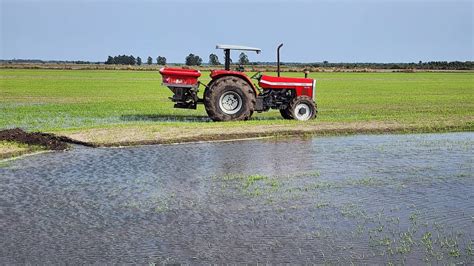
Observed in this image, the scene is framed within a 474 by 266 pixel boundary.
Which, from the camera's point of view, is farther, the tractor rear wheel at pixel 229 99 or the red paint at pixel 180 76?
the red paint at pixel 180 76

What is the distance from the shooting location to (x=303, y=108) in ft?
64.7

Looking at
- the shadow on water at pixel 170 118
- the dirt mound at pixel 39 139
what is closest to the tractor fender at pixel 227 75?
the shadow on water at pixel 170 118

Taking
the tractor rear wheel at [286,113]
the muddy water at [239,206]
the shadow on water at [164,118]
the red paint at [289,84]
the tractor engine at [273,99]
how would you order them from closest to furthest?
the muddy water at [239,206]
the tractor engine at [273,99]
the red paint at [289,84]
the tractor rear wheel at [286,113]
the shadow on water at [164,118]

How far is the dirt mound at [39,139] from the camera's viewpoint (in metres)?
14.0

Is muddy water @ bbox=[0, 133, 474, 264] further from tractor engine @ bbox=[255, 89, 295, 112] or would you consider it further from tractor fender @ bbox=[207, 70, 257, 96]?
tractor engine @ bbox=[255, 89, 295, 112]

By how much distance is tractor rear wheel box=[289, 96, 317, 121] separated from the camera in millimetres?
19594

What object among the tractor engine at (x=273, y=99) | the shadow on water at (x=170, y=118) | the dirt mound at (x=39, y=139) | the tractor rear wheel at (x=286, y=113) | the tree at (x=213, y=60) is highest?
the tree at (x=213, y=60)

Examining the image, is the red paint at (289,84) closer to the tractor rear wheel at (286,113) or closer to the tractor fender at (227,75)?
the tractor rear wheel at (286,113)

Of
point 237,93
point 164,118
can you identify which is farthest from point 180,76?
point 164,118

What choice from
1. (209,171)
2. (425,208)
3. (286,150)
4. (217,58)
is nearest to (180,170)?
(209,171)

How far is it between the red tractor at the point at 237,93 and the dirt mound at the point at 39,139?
468 cm

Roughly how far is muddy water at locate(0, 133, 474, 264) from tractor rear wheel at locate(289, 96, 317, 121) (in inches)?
229

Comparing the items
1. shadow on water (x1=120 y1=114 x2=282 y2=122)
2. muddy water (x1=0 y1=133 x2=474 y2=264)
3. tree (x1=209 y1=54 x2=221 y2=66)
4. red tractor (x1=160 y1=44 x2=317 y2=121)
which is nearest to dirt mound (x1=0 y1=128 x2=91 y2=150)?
muddy water (x1=0 y1=133 x2=474 y2=264)

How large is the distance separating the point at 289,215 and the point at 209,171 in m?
3.45
